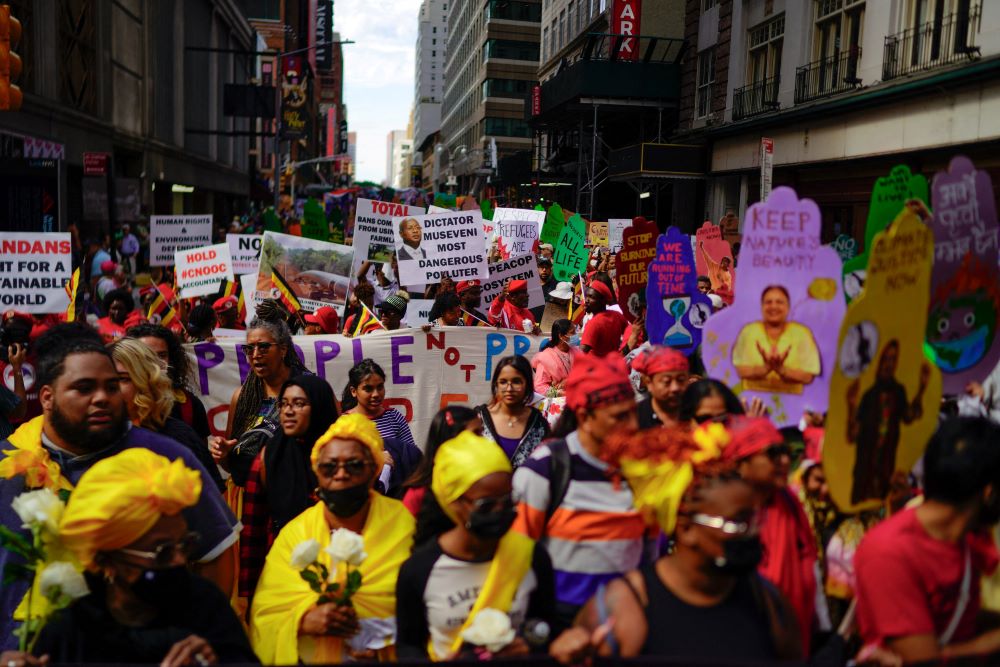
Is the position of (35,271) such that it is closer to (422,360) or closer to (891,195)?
(422,360)

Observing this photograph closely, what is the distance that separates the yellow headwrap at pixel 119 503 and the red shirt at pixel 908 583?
1.96 meters

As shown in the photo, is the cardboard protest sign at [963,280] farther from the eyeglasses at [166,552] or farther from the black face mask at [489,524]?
the eyeglasses at [166,552]

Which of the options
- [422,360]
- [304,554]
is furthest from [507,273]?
[304,554]

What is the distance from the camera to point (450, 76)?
394 feet

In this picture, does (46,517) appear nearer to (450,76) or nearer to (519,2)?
(519,2)

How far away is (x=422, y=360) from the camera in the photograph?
789 centimetres

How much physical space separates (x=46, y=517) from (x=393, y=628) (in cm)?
131

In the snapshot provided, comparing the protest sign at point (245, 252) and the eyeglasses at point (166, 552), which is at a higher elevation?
the protest sign at point (245, 252)

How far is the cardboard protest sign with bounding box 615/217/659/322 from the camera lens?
27.2 ft

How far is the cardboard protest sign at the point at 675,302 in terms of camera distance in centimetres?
663

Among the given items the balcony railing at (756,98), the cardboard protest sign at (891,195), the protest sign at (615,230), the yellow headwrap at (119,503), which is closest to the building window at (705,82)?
the balcony railing at (756,98)

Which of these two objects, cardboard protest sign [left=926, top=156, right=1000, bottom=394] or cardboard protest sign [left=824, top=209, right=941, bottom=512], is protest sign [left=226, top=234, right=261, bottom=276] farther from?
cardboard protest sign [left=824, top=209, right=941, bottom=512]

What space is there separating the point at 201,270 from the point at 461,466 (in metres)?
8.42

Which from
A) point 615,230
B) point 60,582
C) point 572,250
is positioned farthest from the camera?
point 615,230
